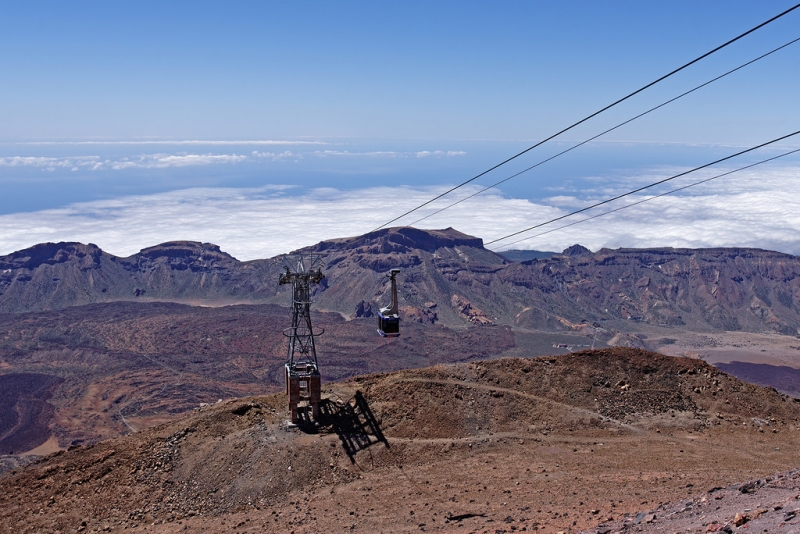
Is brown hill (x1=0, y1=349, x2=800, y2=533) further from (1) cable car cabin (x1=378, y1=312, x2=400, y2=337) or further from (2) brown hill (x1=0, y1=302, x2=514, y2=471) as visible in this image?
(2) brown hill (x1=0, y1=302, x2=514, y2=471)

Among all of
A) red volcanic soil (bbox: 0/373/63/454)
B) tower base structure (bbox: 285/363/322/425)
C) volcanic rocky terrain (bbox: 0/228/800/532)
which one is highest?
tower base structure (bbox: 285/363/322/425)

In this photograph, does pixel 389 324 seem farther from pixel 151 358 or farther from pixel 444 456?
pixel 151 358

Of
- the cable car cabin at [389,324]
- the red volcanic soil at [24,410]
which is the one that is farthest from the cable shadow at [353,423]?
the red volcanic soil at [24,410]

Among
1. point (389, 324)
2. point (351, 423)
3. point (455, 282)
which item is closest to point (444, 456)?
point (351, 423)

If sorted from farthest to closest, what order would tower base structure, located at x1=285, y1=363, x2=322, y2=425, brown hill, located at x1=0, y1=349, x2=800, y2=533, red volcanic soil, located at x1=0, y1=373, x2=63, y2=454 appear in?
red volcanic soil, located at x1=0, y1=373, x2=63, y2=454, tower base structure, located at x1=285, y1=363, x2=322, y2=425, brown hill, located at x1=0, y1=349, x2=800, y2=533

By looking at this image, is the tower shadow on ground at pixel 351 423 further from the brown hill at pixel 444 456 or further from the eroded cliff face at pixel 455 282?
the eroded cliff face at pixel 455 282

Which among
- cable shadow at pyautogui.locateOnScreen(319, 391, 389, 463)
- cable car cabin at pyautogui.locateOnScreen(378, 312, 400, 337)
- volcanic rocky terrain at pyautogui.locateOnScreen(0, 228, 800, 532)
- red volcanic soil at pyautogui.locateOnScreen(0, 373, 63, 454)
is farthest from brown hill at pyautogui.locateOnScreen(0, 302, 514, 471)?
cable car cabin at pyautogui.locateOnScreen(378, 312, 400, 337)

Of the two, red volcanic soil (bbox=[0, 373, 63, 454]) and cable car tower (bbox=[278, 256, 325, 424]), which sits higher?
cable car tower (bbox=[278, 256, 325, 424])
